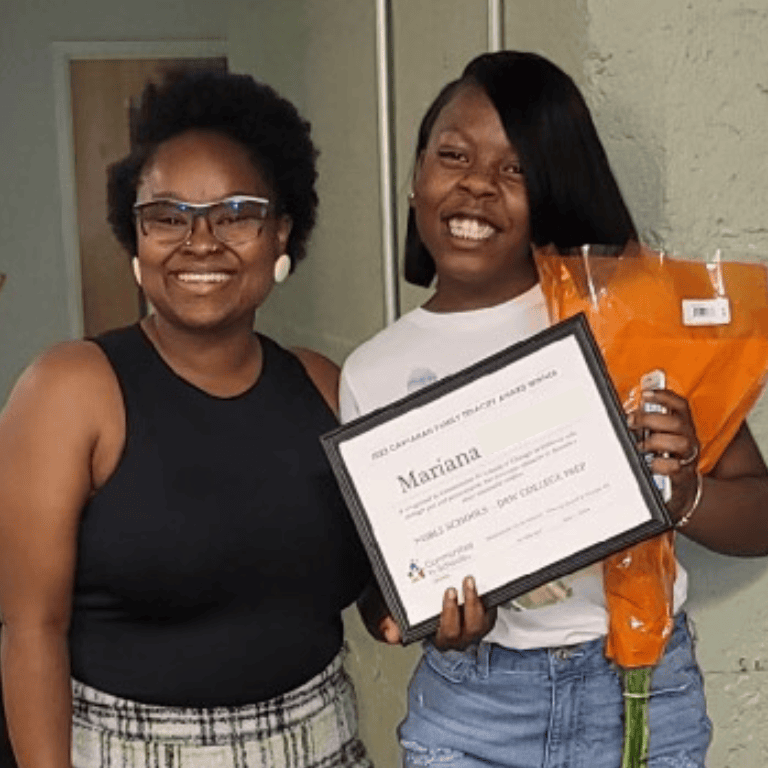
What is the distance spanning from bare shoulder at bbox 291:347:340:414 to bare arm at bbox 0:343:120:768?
26 cm

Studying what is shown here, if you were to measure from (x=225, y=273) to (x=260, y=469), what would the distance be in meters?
0.21

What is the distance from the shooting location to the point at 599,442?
115cm

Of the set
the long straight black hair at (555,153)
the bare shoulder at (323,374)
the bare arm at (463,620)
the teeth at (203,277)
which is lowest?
the bare arm at (463,620)

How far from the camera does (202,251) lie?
1.24m

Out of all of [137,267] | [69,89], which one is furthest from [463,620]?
[69,89]

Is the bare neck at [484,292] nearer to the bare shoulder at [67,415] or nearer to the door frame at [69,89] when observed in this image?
the bare shoulder at [67,415]

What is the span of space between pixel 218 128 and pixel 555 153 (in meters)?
0.36

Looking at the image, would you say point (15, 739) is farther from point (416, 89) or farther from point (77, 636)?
point (416, 89)

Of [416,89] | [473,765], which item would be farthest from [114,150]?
[473,765]

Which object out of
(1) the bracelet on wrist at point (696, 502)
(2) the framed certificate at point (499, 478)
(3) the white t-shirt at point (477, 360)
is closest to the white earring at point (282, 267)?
(3) the white t-shirt at point (477, 360)

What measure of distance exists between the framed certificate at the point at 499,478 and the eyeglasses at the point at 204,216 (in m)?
0.26

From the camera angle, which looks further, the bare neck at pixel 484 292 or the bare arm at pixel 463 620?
the bare neck at pixel 484 292

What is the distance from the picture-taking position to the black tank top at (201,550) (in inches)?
48.7

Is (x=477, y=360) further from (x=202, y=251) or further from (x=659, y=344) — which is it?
(x=202, y=251)
